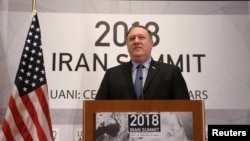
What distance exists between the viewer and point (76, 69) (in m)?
3.88

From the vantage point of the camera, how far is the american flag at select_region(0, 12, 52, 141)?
313 centimetres

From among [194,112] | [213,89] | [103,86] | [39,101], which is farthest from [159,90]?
[213,89]

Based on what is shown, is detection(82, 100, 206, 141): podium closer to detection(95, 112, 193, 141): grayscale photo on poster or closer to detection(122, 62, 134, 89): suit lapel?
detection(95, 112, 193, 141): grayscale photo on poster

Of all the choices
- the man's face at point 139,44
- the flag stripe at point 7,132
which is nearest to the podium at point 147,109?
the man's face at point 139,44

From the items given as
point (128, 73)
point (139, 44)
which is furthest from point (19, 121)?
point (139, 44)

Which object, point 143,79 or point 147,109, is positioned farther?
point 143,79

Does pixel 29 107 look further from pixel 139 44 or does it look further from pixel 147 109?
pixel 147 109

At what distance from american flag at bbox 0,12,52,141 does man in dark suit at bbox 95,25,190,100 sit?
62 centimetres

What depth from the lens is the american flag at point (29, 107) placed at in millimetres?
3127

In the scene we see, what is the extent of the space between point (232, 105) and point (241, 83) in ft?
0.85

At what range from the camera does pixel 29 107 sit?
126 inches

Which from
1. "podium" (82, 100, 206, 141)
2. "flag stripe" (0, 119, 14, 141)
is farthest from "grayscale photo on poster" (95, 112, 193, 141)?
"flag stripe" (0, 119, 14, 141)

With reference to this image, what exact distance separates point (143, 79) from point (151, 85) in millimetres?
129

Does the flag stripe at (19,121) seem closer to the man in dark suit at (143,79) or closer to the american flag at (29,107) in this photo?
the american flag at (29,107)
